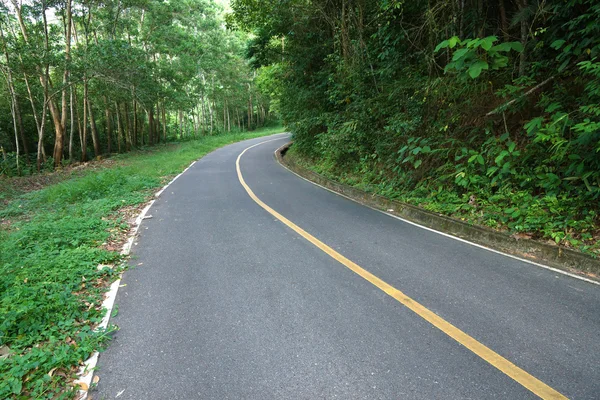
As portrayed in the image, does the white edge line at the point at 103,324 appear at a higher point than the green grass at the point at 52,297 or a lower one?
lower

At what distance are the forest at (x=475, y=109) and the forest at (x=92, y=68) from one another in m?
10.0

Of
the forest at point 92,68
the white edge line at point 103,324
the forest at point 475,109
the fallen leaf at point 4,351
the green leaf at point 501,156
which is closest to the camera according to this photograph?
the white edge line at point 103,324

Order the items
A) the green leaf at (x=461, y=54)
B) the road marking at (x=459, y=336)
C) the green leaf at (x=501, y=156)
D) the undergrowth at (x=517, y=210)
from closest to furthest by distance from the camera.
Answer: the road marking at (x=459, y=336)
the undergrowth at (x=517, y=210)
the green leaf at (x=461, y=54)
the green leaf at (x=501, y=156)

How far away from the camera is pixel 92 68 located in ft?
51.3

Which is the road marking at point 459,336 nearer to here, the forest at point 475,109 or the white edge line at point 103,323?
the forest at point 475,109

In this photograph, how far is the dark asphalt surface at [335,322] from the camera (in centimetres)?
254

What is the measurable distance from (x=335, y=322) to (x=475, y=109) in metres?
6.22

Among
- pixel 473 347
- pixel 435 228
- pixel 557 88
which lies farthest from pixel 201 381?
pixel 557 88

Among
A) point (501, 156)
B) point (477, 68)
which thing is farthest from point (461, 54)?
point (501, 156)

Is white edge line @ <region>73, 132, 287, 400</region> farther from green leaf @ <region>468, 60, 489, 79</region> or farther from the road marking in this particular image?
green leaf @ <region>468, 60, 489, 79</region>

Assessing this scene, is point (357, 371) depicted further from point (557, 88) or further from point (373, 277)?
point (557, 88)

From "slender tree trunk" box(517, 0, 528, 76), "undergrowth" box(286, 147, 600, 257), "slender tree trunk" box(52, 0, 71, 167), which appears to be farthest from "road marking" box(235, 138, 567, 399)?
"slender tree trunk" box(52, 0, 71, 167)

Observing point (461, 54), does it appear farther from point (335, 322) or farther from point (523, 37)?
point (335, 322)

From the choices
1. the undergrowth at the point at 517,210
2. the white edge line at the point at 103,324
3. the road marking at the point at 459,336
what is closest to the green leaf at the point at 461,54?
the undergrowth at the point at 517,210
